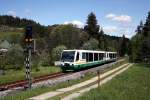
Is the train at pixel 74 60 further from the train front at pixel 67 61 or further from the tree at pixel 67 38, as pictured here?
the tree at pixel 67 38

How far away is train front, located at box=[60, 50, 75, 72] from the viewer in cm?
4106

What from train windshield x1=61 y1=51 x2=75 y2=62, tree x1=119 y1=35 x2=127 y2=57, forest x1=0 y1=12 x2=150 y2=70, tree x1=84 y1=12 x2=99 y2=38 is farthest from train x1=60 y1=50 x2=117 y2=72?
tree x1=119 y1=35 x2=127 y2=57

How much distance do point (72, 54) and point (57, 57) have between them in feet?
89.6

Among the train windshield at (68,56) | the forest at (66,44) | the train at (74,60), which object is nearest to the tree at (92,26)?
the forest at (66,44)

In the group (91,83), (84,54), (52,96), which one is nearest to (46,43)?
(84,54)

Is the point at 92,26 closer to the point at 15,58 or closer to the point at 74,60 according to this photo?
the point at 15,58

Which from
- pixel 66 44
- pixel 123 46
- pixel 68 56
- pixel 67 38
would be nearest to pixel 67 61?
pixel 68 56

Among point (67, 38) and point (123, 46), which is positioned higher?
point (123, 46)

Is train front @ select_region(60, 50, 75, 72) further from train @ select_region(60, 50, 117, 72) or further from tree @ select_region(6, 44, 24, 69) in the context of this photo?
tree @ select_region(6, 44, 24, 69)

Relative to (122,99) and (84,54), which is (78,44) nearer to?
(84,54)

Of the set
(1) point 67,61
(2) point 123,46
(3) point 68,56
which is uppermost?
(2) point 123,46

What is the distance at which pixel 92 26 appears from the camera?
121 metres

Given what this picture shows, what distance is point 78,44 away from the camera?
103 metres

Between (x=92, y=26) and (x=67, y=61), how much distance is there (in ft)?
262
